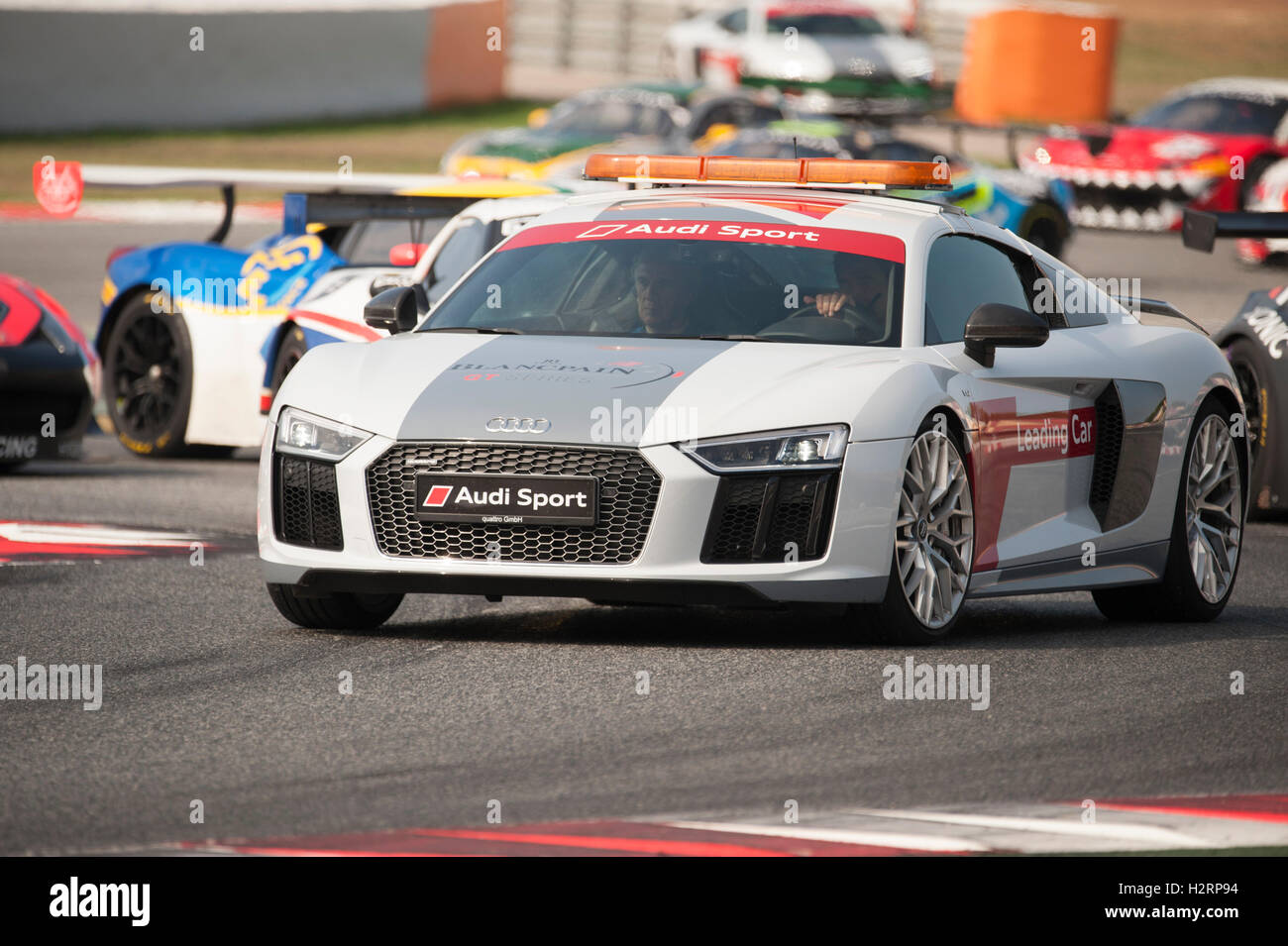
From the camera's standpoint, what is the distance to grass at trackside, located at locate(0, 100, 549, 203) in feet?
110

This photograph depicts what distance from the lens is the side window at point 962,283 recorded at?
27.8 ft

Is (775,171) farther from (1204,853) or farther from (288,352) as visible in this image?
(1204,853)

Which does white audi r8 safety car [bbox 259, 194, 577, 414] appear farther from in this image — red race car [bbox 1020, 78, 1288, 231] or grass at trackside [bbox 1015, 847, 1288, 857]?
red race car [bbox 1020, 78, 1288, 231]

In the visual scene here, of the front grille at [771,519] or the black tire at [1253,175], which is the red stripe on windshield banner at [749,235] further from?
the black tire at [1253,175]

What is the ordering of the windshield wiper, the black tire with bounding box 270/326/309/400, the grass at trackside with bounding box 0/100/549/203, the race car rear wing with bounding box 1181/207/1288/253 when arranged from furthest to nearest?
the grass at trackside with bounding box 0/100/549/203, the black tire with bounding box 270/326/309/400, the race car rear wing with bounding box 1181/207/1288/253, the windshield wiper

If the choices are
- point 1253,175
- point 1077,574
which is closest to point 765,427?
point 1077,574

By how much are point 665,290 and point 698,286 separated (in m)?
0.11

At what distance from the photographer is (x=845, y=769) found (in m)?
6.17

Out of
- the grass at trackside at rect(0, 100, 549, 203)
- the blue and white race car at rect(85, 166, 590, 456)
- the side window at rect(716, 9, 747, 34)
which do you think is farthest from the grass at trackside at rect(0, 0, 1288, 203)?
the blue and white race car at rect(85, 166, 590, 456)

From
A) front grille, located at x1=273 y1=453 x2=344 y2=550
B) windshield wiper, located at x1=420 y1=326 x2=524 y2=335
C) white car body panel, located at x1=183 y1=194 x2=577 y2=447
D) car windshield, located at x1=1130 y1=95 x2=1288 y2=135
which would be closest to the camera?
front grille, located at x1=273 y1=453 x2=344 y2=550

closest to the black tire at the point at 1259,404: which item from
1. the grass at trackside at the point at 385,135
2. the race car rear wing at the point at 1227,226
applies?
the race car rear wing at the point at 1227,226

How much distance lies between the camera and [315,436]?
784cm

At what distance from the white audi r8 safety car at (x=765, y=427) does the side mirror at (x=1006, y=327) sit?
12mm
